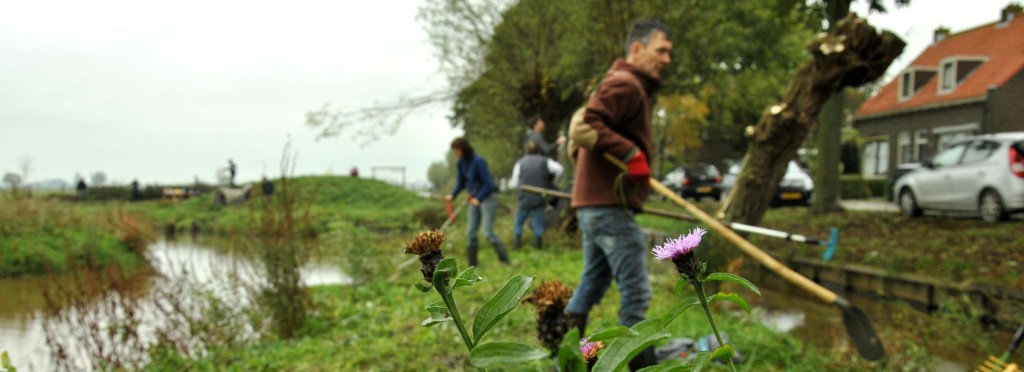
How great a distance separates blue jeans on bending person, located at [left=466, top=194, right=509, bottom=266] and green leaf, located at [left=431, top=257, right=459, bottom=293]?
8.75 m

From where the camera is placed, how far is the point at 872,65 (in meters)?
6.67

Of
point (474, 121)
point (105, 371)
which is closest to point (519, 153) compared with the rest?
point (474, 121)

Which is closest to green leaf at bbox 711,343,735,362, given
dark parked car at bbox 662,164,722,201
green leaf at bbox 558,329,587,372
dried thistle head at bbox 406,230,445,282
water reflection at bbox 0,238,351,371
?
green leaf at bbox 558,329,587,372

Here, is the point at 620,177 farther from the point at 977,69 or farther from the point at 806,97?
the point at 977,69

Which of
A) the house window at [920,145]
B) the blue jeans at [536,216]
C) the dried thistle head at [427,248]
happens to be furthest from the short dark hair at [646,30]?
the house window at [920,145]

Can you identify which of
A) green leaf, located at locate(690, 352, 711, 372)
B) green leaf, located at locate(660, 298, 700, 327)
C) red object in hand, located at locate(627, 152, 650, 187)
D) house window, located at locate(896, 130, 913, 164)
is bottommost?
green leaf, located at locate(690, 352, 711, 372)

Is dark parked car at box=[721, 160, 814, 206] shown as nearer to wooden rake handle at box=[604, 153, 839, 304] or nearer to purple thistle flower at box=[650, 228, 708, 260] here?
wooden rake handle at box=[604, 153, 839, 304]

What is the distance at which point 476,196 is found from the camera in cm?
944

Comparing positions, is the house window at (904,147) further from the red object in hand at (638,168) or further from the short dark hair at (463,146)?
the red object in hand at (638,168)

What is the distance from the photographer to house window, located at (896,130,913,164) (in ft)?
96.0

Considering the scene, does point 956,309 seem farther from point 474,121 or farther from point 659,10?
point 474,121

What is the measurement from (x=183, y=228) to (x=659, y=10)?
55.3 feet

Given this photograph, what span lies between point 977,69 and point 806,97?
79.8ft

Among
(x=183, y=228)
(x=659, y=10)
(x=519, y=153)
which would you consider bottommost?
(x=183, y=228)
